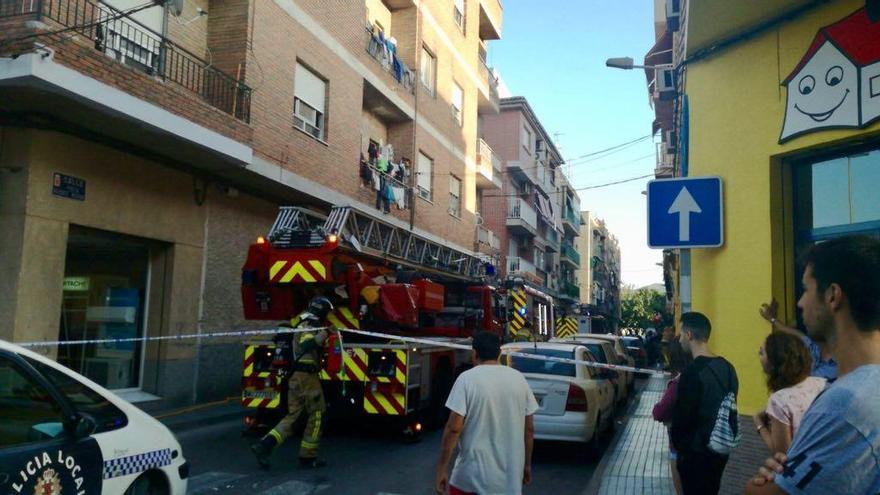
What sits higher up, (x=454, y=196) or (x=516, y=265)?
(x=454, y=196)

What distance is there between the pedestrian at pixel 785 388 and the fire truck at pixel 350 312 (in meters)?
6.00

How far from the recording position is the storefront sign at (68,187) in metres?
10.2

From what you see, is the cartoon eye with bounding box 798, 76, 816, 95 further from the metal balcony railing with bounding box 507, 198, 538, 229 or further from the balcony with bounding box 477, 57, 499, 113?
the metal balcony railing with bounding box 507, 198, 538, 229

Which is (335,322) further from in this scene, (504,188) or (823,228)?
(504,188)

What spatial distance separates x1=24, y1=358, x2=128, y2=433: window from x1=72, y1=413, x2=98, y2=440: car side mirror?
18cm

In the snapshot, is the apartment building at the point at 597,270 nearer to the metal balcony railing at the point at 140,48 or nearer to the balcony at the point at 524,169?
the balcony at the point at 524,169

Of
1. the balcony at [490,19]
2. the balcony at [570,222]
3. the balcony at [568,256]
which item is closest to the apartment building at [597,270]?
the balcony at [568,256]

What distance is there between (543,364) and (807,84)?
5231 mm

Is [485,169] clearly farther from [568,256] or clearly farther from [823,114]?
[568,256]

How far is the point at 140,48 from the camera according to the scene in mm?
11453

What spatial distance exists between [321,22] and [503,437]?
13.9m

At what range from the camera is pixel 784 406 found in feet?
11.1

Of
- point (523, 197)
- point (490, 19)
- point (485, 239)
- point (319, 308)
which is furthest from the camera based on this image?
point (523, 197)

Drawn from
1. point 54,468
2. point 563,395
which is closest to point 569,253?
point 563,395
